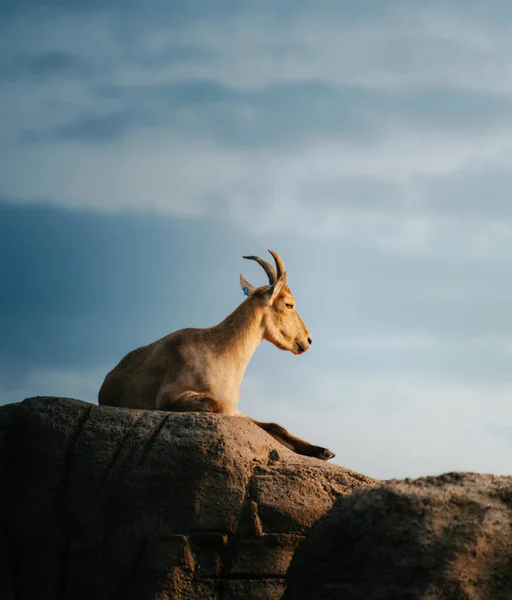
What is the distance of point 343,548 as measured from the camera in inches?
304

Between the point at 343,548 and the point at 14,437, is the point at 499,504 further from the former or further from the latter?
the point at 14,437

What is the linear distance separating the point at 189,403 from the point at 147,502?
6.17 feet

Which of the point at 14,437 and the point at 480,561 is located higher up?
the point at 14,437

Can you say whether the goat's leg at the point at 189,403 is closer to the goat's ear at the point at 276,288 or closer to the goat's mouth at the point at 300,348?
the goat's ear at the point at 276,288

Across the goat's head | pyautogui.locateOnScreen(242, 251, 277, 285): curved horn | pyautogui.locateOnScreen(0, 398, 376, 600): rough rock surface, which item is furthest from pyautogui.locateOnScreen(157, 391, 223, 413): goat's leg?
pyautogui.locateOnScreen(242, 251, 277, 285): curved horn

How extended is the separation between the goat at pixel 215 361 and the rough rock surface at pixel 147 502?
116cm

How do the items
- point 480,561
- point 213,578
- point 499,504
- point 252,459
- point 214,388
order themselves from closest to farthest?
point 480,561 < point 499,504 < point 213,578 < point 252,459 < point 214,388

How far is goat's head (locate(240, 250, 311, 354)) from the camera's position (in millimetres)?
12727

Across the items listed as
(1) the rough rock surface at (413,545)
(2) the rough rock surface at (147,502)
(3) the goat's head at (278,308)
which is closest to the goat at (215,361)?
(3) the goat's head at (278,308)

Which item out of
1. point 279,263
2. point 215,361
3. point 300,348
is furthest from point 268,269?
point 215,361

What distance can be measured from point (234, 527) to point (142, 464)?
1151 mm

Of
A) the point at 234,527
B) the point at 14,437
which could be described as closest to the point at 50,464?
the point at 14,437

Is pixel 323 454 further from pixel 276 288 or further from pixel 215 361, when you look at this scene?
pixel 276 288

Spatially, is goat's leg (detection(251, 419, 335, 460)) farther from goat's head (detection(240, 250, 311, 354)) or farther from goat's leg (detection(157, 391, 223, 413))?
goat's head (detection(240, 250, 311, 354))
